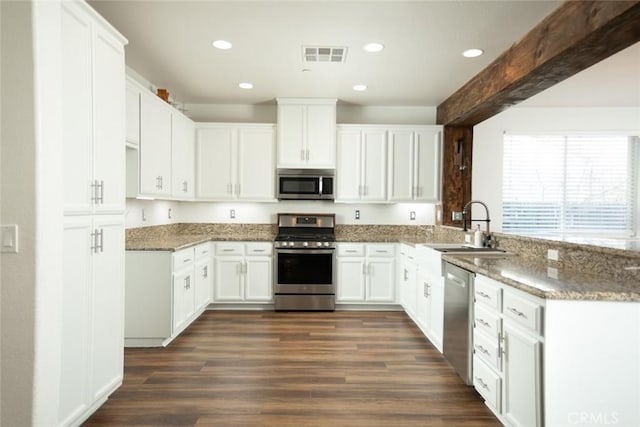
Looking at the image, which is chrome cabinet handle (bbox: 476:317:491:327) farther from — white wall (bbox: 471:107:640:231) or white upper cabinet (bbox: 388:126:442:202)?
white wall (bbox: 471:107:640:231)

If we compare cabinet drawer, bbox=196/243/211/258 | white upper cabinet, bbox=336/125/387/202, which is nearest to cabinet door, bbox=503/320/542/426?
white upper cabinet, bbox=336/125/387/202

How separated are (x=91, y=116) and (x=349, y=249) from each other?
10.6 ft

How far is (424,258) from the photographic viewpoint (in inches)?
146

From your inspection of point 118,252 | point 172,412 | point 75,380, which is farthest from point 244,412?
point 118,252

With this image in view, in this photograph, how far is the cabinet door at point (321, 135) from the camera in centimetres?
480

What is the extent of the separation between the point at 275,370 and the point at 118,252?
4.72 feet

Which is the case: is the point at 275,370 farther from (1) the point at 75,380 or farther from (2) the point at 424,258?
(2) the point at 424,258

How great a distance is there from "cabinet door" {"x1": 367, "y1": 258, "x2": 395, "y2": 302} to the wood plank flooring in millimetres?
696

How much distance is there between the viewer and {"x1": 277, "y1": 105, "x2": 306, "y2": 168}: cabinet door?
4.79 m

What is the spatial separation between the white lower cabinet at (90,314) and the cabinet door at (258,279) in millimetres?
2224

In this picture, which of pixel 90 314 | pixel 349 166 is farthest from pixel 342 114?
pixel 90 314

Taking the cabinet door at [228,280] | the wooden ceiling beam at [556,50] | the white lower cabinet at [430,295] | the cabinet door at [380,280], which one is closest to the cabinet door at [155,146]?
the cabinet door at [228,280]

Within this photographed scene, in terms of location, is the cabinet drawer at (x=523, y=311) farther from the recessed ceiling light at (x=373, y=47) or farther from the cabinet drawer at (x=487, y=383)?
the recessed ceiling light at (x=373, y=47)

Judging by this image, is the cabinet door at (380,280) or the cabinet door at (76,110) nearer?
the cabinet door at (76,110)
